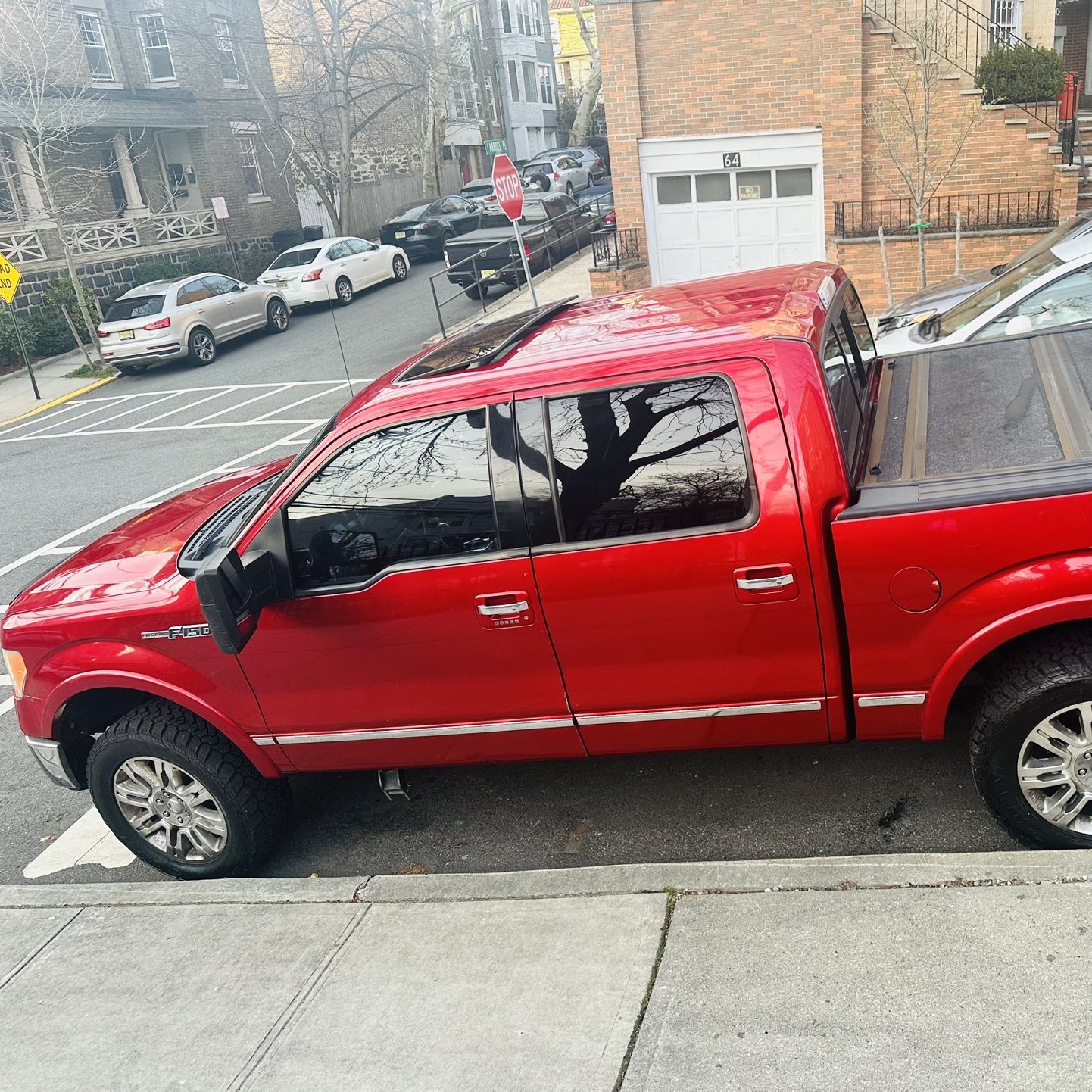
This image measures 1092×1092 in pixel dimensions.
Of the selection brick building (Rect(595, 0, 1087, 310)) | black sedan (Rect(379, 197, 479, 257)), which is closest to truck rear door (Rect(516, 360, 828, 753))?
brick building (Rect(595, 0, 1087, 310))

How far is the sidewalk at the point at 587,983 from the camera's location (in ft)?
9.73

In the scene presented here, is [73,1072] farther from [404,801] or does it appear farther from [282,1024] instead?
[404,801]

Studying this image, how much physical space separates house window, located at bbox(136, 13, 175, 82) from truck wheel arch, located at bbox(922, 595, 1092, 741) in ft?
111

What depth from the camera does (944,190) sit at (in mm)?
17453

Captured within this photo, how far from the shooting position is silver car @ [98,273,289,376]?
802 inches

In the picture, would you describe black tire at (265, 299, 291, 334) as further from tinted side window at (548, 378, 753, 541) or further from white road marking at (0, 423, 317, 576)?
tinted side window at (548, 378, 753, 541)

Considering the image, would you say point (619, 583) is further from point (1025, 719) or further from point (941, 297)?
point (941, 297)

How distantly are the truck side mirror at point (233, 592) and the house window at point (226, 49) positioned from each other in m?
33.3

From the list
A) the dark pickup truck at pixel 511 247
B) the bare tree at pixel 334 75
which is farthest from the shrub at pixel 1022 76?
the bare tree at pixel 334 75

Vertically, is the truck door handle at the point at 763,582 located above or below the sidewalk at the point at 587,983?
above

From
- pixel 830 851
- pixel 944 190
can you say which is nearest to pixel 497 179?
pixel 944 190

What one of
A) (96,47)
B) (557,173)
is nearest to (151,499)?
(96,47)

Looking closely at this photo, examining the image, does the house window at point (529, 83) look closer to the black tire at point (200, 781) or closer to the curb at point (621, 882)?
the black tire at point (200, 781)

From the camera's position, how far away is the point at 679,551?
3639 millimetres
